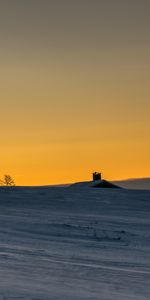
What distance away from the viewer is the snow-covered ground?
6281 mm

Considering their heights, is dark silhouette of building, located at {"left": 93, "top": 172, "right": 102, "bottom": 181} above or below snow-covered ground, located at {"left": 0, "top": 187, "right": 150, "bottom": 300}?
above

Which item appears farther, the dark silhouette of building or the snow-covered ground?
the dark silhouette of building

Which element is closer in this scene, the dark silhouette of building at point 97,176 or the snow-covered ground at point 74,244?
the snow-covered ground at point 74,244

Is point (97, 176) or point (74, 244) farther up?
point (97, 176)

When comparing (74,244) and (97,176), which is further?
(97,176)

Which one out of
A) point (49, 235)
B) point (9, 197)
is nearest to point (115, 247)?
point (49, 235)

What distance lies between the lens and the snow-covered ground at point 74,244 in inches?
247

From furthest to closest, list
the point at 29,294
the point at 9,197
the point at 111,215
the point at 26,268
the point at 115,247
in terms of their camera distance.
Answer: the point at 9,197 < the point at 111,215 < the point at 115,247 < the point at 26,268 < the point at 29,294

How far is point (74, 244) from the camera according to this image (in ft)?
35.4

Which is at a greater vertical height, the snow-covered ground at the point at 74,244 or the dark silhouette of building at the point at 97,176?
the dark silhouette of building at the point at 97,176

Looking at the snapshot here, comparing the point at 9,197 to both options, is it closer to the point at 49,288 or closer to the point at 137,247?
the point at 137,247

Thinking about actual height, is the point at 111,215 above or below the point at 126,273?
above

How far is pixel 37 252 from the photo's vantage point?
30.0ft

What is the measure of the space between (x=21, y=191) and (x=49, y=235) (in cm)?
644
